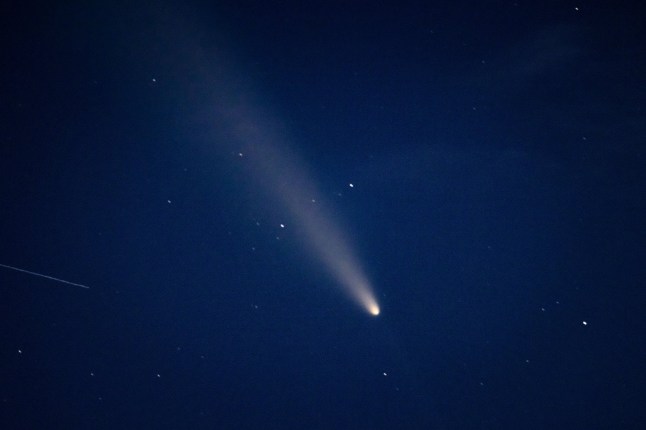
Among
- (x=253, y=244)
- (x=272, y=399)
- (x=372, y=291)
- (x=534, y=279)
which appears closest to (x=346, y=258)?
(x=372, y=291)

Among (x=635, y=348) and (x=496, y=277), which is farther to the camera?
(x=635, y=348)

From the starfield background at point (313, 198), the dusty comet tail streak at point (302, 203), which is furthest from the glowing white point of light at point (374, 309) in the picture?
the starfield background at point (313, 198)

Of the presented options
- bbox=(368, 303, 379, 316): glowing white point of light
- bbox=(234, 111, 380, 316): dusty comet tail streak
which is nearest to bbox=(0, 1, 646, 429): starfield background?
bbox=(234, 111, 380, 316): dusty comet tail streak

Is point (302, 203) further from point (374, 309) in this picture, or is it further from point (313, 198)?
point (374, 309)

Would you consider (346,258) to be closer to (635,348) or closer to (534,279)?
(534,279)

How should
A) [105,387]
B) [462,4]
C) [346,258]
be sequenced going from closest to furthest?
1. [462,4]
2. [105,387]
3. [346,258]

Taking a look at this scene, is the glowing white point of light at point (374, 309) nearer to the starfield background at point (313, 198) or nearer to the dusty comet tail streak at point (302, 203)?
the dusty comet tail streak at point (302, 203)

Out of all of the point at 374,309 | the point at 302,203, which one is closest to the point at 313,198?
the point at 302,203

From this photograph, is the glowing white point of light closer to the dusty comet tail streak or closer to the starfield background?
the dusty comet tail streak
